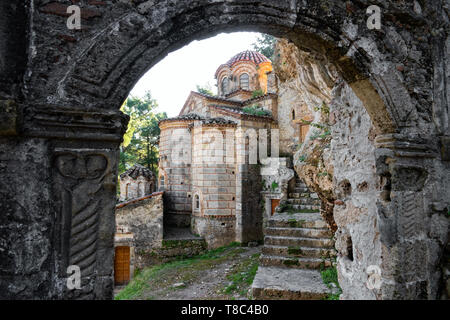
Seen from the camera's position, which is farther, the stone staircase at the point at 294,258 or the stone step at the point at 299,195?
the stone step at the point at 299,195

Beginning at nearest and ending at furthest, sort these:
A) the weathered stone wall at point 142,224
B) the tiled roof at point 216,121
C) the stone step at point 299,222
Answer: the stone step at point 299,222 → the weathered stone wall at point 142,224 → the tiled roof at point 216,121

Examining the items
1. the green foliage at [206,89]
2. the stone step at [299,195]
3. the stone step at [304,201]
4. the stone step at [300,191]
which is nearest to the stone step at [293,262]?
the stone step at [304,201]

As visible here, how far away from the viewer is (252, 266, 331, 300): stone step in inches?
191

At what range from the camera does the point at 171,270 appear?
394 inches

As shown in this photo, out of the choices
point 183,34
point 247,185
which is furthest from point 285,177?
point 183,34

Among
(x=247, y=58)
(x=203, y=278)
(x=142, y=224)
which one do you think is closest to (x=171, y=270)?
(x=203, y=278)

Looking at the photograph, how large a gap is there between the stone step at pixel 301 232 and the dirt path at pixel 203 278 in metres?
1.61

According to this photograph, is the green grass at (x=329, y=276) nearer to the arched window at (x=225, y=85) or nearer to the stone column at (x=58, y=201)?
the stone column at (x=58, y=201)

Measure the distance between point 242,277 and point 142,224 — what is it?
5.40 metres

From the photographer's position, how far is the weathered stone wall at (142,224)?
1136 cm

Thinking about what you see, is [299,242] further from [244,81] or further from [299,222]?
[244,81]

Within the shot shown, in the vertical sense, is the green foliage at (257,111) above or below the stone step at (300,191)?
above
